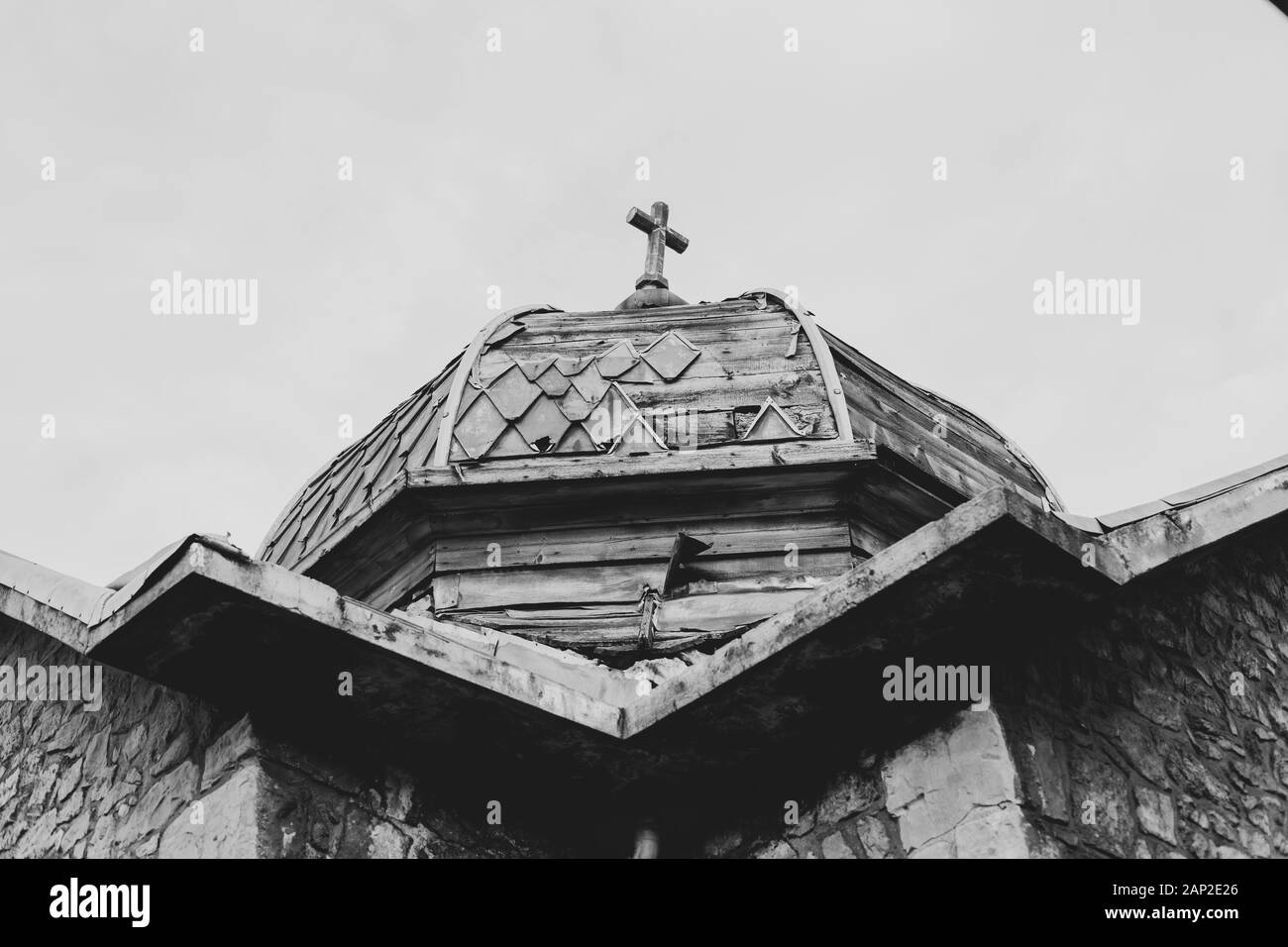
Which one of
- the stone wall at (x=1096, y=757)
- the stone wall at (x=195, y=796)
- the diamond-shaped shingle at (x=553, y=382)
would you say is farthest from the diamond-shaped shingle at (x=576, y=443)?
the stone wall at (x=1096, y=757)

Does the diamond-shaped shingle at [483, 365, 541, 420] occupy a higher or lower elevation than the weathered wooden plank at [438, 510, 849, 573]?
higher

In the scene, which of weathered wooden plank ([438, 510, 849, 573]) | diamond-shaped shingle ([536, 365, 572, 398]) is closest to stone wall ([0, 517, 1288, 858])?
weathered wooden plank ([438, 510, 849, 573])

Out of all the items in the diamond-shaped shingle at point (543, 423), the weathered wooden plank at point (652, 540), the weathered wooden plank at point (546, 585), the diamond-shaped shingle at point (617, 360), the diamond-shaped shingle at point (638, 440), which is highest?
the diamond-shaped shingle at point (617, 360)

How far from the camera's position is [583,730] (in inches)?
172

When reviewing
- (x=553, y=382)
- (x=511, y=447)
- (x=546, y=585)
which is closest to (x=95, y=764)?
(x=546, y=585)

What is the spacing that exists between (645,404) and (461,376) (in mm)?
863

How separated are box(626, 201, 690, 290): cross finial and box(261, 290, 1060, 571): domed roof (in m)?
1.17

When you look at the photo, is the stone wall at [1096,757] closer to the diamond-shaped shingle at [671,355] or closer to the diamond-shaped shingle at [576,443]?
the diamond-shaped shingle at [576,443]

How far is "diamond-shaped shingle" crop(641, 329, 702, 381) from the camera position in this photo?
6.85 m

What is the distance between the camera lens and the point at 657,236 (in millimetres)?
8789

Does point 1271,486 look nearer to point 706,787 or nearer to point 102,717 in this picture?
point 706,787

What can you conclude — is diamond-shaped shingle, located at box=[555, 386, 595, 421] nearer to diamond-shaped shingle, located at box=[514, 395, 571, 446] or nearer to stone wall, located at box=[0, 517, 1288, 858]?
diamond-shaped shingle, located at box=[514, 395, 571, 446]

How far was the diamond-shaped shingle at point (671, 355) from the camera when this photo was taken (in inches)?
270
